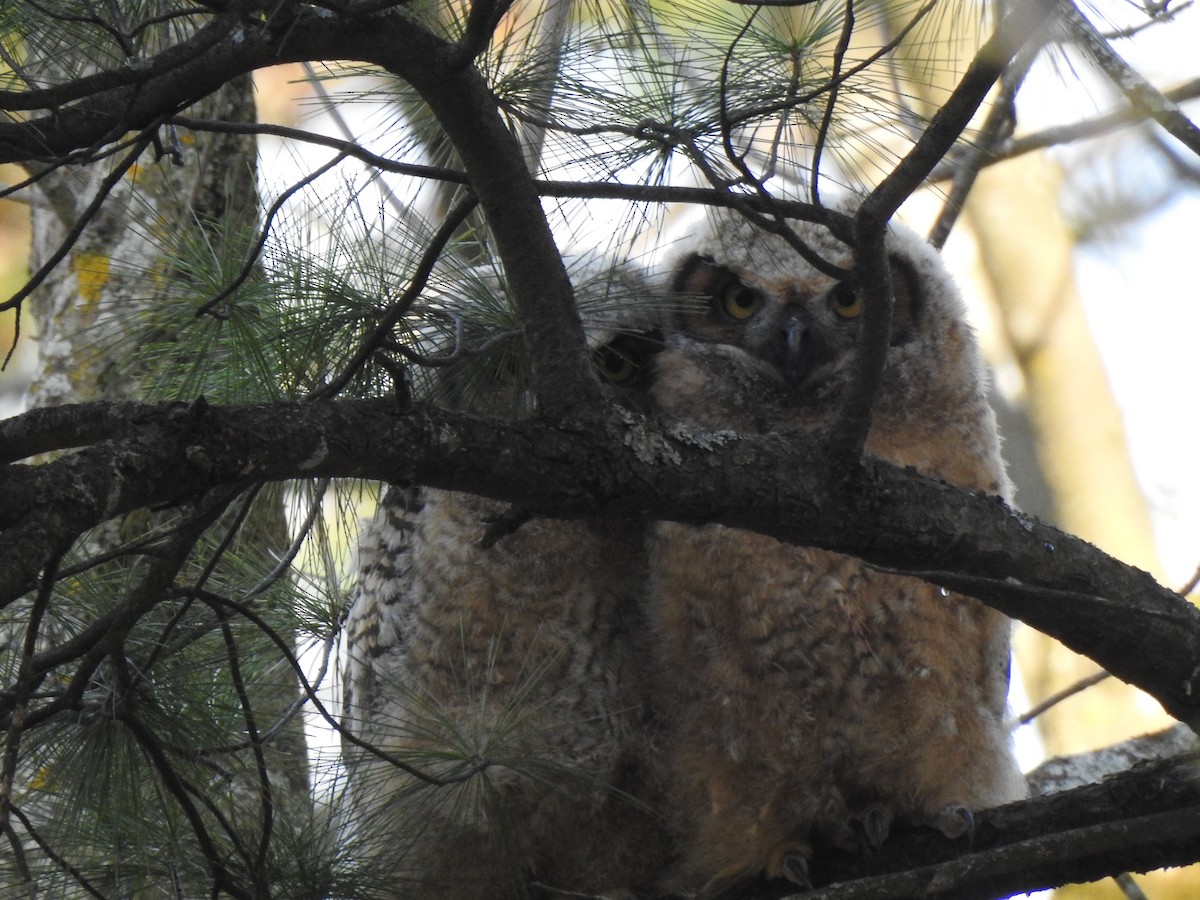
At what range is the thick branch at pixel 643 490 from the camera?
1.43 m

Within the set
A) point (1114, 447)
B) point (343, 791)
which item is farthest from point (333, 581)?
point (1114, 447)

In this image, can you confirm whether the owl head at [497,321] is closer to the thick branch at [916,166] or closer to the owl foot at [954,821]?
the thick branch at [916,166]

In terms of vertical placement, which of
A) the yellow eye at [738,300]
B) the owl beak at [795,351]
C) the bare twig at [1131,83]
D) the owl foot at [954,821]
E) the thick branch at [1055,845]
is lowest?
the thick branch at [1055,845]

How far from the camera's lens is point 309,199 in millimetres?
2316

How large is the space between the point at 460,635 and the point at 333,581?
1.50 ft

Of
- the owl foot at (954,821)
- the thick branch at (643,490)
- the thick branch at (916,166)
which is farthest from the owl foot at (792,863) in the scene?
the thick branch at (916,166)

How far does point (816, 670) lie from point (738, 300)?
3.44 feet

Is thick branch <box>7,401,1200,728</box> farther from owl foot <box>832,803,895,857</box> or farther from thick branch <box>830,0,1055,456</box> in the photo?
owl foot <box>832,803,895,857</box>

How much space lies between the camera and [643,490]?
6.40 ft

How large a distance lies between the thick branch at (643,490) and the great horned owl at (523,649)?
0.59 meters

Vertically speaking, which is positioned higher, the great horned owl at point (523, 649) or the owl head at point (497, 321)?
the owl head at point (497, 321)

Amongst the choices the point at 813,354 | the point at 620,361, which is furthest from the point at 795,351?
the point at 620,361

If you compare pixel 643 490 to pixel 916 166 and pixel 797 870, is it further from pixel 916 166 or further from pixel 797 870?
pixel 797 870

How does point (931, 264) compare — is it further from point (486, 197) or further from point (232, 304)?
point (232, 304)
